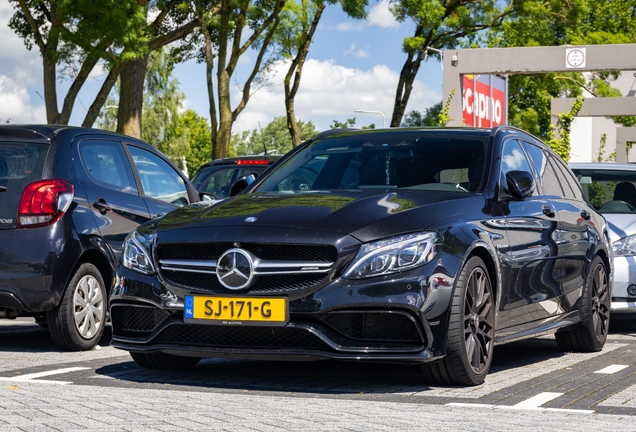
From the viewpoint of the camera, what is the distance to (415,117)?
2185 inches

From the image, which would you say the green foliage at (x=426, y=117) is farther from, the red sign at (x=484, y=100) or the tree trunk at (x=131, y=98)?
the tree trunk at (x=131, y=98)

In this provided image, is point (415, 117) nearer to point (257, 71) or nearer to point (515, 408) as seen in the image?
point (257, 71)

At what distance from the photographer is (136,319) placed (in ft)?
21.4

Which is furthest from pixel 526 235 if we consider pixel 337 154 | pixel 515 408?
pixel 515 408

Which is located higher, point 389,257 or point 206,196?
point 206,196

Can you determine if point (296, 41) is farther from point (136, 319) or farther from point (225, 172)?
point (136, 319)

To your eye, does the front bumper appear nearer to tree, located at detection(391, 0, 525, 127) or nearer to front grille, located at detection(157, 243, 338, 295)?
front grille, located at detection(157, 243, 338, 295)

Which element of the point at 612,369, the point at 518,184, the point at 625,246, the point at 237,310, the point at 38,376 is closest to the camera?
the point at 237,310

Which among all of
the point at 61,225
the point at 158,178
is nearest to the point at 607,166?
the point at 158,178

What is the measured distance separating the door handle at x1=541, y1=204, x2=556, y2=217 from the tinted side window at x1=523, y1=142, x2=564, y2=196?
248 millimetres

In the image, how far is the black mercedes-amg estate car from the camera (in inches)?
233

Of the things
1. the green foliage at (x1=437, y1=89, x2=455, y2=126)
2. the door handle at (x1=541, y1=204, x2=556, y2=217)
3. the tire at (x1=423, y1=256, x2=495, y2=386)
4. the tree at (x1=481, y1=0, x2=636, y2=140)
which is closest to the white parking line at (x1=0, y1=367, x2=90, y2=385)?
the tire at (x1=423, y1=256, x2=495, y2=386)

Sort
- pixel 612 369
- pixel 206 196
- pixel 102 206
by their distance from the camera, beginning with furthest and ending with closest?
1. pixel 206 196
2. pixel 102 206
3. pixel 612 369

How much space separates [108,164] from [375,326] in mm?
3849
